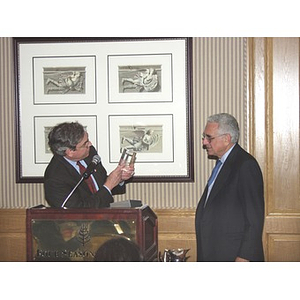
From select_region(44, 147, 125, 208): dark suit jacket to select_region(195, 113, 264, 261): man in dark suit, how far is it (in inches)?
19.1

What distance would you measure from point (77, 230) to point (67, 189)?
45 cm

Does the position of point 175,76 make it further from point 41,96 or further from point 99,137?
point 41,96

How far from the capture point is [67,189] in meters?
2.46

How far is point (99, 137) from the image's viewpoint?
3.12 metres

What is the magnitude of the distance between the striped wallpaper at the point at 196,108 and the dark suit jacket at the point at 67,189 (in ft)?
2.09

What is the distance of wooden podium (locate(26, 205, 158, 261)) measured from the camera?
2020 mm

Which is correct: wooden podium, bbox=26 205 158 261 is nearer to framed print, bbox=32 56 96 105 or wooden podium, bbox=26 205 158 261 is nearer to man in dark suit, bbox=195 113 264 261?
man in dark suit, bbox=195 113 264 261

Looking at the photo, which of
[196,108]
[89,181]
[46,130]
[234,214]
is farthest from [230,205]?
[46,130]

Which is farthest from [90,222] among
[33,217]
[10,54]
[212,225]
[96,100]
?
[10,54]

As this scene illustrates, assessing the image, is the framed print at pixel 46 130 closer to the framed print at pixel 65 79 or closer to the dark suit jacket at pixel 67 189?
the framed print at pixel 65 79

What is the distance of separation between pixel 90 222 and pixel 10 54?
1510 millimetres
